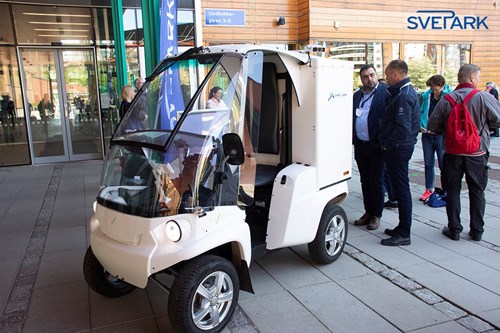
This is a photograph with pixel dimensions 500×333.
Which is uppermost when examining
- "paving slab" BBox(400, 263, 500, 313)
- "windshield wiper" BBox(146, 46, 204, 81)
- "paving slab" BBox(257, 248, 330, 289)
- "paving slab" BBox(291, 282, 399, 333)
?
"windshield wiper" BBox(146, 46, 204, 81)

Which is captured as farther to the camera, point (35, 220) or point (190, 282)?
point (35, 220)

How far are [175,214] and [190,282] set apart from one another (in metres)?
0.45

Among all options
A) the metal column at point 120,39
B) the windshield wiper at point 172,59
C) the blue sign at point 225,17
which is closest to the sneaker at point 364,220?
the windshield wiper at point 172,59

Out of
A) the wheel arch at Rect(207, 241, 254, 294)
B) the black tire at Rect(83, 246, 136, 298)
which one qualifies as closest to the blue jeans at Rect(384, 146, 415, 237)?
the wheel arch at Rect(207, 241, 254, 294)

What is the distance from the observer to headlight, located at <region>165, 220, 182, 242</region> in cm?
273

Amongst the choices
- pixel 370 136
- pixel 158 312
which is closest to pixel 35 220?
pixel 158 312

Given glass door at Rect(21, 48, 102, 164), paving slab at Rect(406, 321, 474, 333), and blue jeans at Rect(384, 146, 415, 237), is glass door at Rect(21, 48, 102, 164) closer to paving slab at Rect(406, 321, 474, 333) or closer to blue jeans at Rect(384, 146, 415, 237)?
blue jeans at Rect(384, 146, 415, 237)

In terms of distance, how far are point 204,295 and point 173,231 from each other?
0.49 metres

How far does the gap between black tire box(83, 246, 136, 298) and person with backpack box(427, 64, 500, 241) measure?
3580 mm

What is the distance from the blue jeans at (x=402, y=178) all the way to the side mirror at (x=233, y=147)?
2294 millimetres

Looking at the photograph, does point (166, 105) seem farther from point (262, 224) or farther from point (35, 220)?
Result: point (35, 220)

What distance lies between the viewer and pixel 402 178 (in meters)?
4.52

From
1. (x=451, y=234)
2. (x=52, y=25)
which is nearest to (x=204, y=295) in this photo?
(x=451, y=234)

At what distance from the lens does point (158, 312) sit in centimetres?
330
